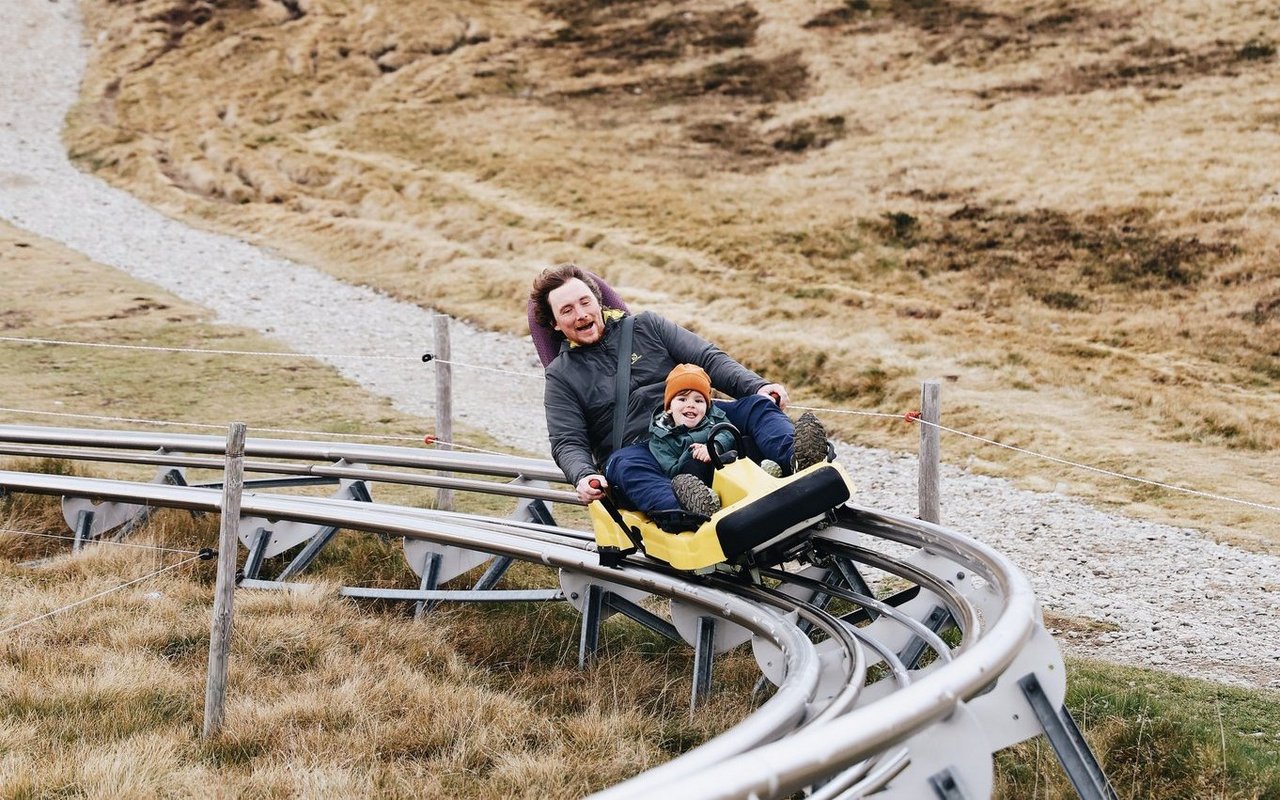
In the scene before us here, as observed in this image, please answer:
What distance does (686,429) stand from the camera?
5457 mm

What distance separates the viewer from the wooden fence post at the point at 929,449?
7085 mm

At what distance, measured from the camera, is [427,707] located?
4984 mm

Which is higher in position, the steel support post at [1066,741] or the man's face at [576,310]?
the man's face at [576,310]

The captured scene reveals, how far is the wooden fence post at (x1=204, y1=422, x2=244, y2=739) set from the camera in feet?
15.8

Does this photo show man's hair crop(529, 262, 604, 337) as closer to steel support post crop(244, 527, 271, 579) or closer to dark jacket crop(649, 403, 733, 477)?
dark jacket crop(649, 403, 733, 477)

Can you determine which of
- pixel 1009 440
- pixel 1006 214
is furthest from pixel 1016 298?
pixel 1009 440

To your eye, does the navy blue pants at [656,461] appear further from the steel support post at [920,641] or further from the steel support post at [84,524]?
the steel support post at [84,524]

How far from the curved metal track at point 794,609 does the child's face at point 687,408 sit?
28.7 inches

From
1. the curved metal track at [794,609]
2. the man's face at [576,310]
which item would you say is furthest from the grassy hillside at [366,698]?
the man's face at [576,310]

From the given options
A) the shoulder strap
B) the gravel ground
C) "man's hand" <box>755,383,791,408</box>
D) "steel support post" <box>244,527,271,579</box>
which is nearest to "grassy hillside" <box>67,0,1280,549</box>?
the gravel ground

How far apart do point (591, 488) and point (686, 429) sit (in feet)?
1.79

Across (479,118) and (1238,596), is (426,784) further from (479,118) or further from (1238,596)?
(479,118)

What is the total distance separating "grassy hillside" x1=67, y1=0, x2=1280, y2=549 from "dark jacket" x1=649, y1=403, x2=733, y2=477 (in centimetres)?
634

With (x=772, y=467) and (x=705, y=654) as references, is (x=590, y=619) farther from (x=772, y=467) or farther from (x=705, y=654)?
(x=772, y=467)
